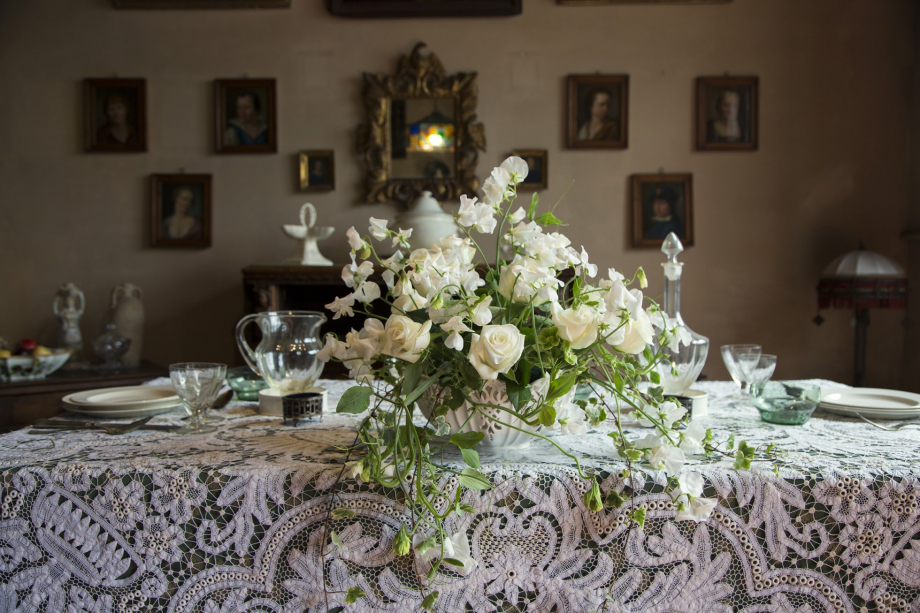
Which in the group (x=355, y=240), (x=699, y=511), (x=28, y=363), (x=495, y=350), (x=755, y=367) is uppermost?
(x=355, y=240)

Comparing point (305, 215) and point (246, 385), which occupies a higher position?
point (305, 215)

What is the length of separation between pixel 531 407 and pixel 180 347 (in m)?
3.17

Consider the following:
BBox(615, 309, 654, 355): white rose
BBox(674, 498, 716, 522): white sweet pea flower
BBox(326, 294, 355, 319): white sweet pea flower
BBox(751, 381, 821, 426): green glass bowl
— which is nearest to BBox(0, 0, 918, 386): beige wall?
BBox(751, 381, 821, 426): green glass bowl

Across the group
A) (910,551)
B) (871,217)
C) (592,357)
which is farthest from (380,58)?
(910,551)

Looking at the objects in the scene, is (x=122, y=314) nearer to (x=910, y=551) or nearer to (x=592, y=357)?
(x=592, y=357)

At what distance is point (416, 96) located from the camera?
356 cm

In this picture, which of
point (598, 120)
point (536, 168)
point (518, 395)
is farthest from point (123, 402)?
point (598, 120)

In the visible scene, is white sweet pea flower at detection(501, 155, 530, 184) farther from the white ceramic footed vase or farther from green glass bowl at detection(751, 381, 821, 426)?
green glass bowl at detection(751, 381, 821, 426)

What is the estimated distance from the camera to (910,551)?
0.92m

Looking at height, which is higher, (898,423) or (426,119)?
(426,119)

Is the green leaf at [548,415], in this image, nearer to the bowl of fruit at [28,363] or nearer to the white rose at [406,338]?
the white rose at [406,338]

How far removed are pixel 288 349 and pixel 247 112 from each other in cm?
256

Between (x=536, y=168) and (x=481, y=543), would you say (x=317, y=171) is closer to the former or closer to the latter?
(x=536, y=168)

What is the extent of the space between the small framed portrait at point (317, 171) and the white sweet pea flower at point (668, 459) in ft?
9.84
